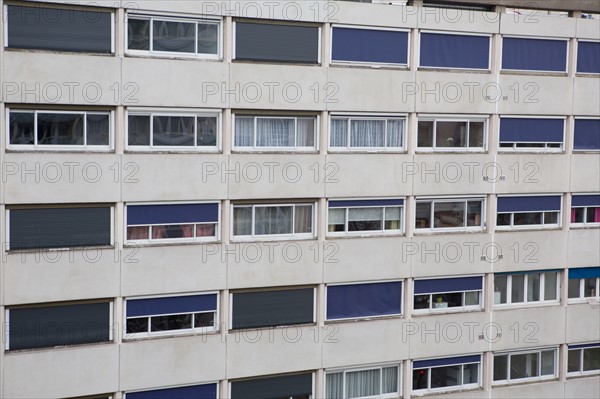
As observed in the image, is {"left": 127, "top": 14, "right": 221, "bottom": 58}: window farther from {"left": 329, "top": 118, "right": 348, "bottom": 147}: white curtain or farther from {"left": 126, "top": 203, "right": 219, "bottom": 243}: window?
{"left": 126, "top": 203, "right": 219, "bottom": 243}: window

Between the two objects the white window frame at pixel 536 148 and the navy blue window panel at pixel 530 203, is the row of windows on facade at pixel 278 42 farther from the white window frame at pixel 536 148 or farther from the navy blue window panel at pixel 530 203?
the navy blue window panel at pixel 530 203

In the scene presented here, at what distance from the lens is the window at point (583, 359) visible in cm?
1638

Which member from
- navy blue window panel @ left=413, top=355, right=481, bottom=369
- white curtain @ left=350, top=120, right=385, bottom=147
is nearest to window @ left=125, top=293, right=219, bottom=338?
white curtain @ left=350, top=120, right=385, bottom=147

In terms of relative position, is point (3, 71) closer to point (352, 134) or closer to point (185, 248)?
point (185, 248)

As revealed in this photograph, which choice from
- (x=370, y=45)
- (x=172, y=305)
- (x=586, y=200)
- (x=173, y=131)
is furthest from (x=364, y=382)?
(x=370, y=45)

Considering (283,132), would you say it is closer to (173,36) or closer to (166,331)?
(173,36)

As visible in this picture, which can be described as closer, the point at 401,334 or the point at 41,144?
the point at 41,144

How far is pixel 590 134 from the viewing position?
15922mm

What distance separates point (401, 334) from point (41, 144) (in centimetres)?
737

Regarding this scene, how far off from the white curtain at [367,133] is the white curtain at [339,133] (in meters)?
0.12

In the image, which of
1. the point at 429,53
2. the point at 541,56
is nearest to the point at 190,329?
the point at 429,53

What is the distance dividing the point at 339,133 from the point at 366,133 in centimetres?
54

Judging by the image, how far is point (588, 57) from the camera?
1576 cm

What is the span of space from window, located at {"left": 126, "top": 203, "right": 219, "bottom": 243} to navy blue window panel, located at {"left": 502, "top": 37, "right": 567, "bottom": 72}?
6452mm
